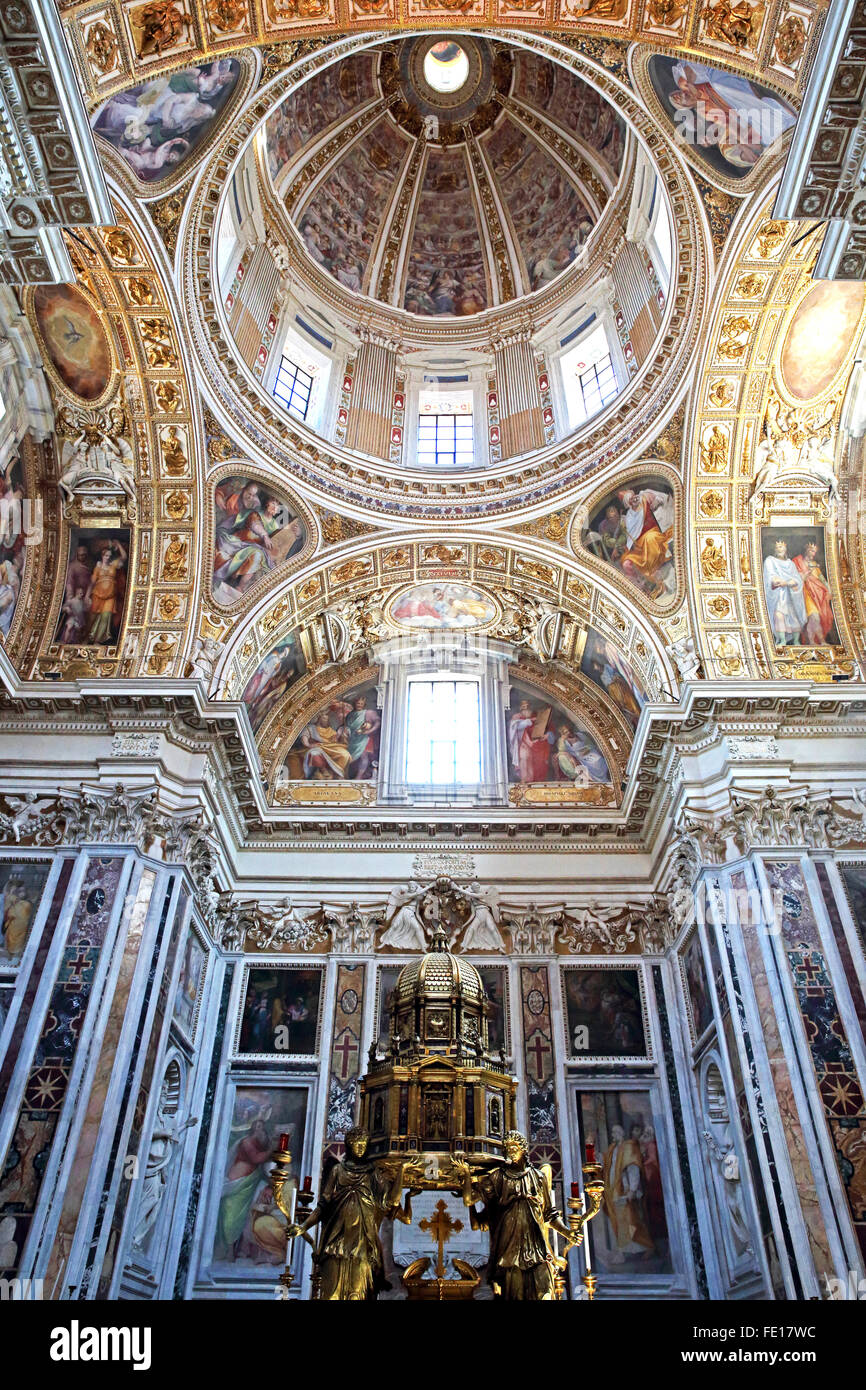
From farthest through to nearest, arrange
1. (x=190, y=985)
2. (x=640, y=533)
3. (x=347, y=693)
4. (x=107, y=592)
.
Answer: (x=347, y=693)
(x=640, y=533)
(x=107, y=592)
(x=190, y=985)

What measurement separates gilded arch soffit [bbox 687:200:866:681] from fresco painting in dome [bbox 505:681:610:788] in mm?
3828

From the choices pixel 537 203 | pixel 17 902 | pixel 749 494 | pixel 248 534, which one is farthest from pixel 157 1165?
pixel 537 203

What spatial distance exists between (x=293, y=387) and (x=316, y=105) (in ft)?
18.8

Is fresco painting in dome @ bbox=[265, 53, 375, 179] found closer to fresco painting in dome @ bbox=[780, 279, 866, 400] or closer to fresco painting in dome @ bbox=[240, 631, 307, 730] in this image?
fresco painting in dome @ bbox=[240, 631, 307, 730]

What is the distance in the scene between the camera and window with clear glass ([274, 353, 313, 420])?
62.6ft

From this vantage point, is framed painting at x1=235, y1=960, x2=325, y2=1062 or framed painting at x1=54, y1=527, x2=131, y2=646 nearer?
framed painting at x1=235, y1=960, x2=325, y2=1062

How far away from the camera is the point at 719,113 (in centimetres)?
1440

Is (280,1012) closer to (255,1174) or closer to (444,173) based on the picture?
(255,1174)

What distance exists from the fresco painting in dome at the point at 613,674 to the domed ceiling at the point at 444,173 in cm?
782

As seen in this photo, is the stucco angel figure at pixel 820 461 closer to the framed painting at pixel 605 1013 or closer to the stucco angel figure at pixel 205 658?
the framed painting at pixel 605 1013

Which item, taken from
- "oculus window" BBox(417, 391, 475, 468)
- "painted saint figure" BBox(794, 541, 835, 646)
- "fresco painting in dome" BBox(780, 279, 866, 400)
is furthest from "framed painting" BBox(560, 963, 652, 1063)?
"fresco painting in dome" BBox(780, 279, 866, 400)
